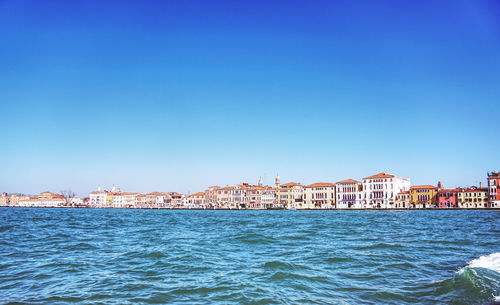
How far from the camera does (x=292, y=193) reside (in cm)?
9500

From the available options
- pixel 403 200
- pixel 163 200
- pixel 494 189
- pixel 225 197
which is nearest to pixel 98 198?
pixel 163 200

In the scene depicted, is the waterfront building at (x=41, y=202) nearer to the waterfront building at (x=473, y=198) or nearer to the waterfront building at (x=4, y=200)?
the waterfront building at (x=4, y=200)

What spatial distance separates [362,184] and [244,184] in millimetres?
38271

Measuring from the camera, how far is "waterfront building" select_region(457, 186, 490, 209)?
70000 mm

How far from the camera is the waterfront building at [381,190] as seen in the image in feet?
261

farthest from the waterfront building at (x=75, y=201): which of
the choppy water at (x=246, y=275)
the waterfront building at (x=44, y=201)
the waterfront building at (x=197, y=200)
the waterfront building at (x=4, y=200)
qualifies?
the choppy water at (x=246, y=275)

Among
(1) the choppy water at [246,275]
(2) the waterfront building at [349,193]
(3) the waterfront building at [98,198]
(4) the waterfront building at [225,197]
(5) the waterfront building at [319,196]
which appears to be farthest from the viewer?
(3) the waterfront building at [98,198]

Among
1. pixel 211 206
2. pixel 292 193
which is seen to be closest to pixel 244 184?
pixel 211 206

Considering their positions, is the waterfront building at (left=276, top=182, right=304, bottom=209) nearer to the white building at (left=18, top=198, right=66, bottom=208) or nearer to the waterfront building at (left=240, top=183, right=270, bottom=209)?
the waterfront building at (left=240, top=183, right=270, bottom=209)

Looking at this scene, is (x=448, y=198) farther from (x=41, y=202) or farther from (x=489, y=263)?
(x=41, y=202)

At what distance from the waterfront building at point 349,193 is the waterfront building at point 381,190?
1749 millimetres

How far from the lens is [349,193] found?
8575cm

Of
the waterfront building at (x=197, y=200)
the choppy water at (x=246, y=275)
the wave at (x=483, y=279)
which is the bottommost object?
the waterfront building at (x=197, y=200)

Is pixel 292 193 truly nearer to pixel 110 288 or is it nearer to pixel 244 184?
pixel 244 184
